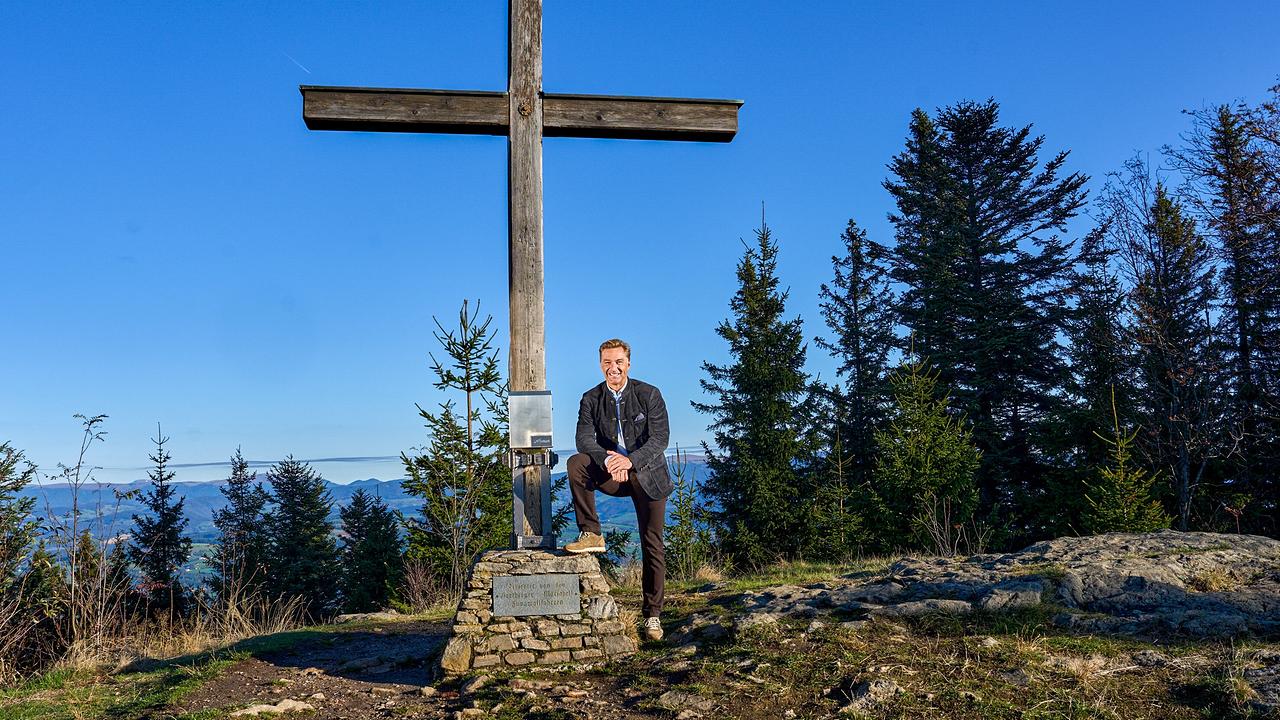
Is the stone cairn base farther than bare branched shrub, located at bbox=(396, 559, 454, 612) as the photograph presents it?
No

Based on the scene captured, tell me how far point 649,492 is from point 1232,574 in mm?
5138

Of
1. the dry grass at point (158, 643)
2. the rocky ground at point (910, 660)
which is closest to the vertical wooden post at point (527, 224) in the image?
the rocky ground at point (910, 660)

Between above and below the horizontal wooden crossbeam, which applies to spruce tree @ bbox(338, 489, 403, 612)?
below

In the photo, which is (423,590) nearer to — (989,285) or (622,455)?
(622,455)

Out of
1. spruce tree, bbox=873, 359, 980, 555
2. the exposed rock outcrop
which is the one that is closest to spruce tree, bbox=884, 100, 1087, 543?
spruce tree, bbox=873, 359, 980, 555

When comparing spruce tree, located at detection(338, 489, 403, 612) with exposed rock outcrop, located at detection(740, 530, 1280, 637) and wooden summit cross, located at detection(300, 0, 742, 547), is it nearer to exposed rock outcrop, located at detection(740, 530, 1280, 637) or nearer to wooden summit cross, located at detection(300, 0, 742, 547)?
wooden summit cross, located at detection(300, 0, 742, 547)

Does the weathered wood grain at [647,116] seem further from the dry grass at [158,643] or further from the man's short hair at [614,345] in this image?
the dry grass at [158,643]

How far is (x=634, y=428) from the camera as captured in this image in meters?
6.26

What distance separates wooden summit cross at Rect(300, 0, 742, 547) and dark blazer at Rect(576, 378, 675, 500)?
0.47 meters

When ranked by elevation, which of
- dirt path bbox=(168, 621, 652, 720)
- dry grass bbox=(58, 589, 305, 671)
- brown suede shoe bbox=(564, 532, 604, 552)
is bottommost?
dry grass bbox=(58, 589, 305, 671)

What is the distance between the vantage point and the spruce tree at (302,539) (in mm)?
30312

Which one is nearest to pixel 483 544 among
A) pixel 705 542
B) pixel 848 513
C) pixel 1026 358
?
pixel 705 542

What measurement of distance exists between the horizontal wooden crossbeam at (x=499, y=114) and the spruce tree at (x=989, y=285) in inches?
691

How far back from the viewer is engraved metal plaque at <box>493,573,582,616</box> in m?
6.02
